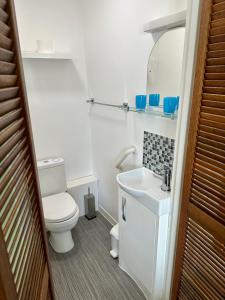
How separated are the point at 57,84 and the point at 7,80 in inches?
72.2

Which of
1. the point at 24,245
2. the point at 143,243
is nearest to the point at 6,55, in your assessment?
the point at 24,245

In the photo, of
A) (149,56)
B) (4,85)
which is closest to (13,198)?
(4,85)

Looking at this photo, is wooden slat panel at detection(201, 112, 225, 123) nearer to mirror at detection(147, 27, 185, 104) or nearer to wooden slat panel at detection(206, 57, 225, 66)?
wooden slat panel at detection(206, 57, 225, 66)

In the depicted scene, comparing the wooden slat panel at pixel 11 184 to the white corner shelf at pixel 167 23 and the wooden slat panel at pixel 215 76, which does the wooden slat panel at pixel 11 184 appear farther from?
the white corner shelf at pixel 167 23

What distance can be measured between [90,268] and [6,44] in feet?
6.45

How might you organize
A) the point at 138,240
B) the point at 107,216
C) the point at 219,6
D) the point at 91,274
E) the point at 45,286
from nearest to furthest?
the point at 219,6 < the point at 45,286 < the point at 138,240 < the point at 91,274 < the point at 107,216

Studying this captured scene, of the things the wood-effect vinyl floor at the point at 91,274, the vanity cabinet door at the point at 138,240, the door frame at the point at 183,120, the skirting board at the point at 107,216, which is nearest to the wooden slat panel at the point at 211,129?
the door frame at the point at 183,120

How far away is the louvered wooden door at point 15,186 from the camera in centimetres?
59

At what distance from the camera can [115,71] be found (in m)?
2.01

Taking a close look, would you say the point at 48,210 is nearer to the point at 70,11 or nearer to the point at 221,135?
the point at 221,135

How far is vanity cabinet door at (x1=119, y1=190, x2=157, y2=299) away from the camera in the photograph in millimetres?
1472

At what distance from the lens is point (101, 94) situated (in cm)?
232

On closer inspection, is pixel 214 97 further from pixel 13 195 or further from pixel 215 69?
pixel 13 195

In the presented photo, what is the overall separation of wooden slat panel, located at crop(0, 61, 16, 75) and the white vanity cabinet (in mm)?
1127
